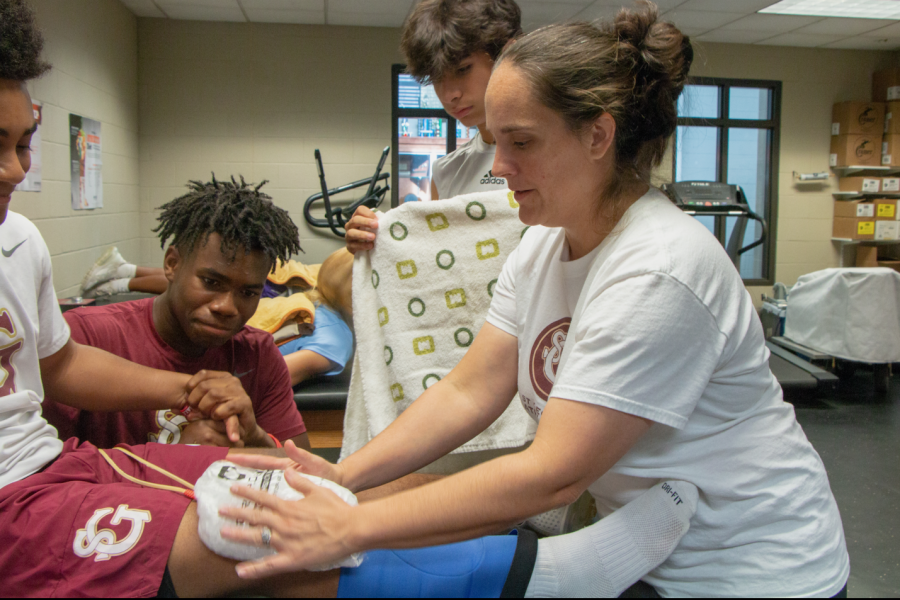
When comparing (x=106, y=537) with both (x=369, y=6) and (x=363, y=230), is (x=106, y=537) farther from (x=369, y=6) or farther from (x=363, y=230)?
(x=369, y=6)

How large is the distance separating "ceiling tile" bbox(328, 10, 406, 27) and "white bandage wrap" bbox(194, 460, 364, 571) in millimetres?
5231

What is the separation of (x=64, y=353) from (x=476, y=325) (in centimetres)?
98

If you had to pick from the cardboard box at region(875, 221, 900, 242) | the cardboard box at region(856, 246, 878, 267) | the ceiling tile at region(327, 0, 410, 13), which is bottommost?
the cardboard box at region(856, 246, 878, 267)

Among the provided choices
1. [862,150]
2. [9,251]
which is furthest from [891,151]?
[9,251]

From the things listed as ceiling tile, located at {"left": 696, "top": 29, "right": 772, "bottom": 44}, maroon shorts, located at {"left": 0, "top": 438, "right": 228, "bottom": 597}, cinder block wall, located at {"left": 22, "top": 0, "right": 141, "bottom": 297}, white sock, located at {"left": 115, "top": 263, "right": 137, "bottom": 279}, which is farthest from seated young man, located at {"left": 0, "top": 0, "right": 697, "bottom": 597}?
ceiling tile, located at {"left": 696, "top": 29, "right": 772, "bottom": 44}

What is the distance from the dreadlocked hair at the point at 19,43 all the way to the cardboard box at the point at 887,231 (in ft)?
23.0

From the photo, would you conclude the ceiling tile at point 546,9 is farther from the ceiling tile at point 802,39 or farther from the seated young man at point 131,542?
the seated young man at point 131,542

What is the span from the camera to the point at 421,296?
168 cm

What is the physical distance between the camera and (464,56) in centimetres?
171

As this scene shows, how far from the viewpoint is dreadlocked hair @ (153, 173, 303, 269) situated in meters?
1.43

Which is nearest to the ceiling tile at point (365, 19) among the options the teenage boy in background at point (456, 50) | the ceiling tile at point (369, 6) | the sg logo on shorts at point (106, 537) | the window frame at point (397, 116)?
the ceiling tile at point (369, 6)

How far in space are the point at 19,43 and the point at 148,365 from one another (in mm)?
716

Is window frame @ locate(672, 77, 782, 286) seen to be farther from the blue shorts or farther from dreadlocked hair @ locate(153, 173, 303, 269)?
the blue shorts

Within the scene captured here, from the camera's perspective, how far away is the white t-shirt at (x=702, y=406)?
80 cm
